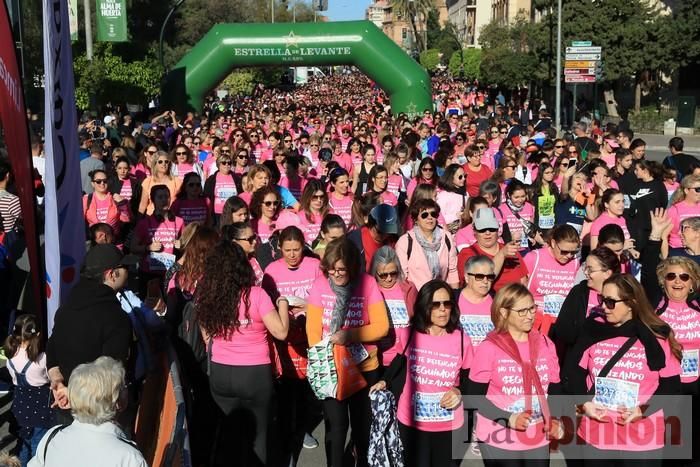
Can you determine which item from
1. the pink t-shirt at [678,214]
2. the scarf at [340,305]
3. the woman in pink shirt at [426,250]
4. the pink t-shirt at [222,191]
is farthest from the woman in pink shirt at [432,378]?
the pink t-shirt at [222,191]

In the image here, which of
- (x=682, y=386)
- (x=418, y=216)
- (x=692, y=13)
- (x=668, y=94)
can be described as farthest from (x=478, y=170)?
(x=668, y=94)

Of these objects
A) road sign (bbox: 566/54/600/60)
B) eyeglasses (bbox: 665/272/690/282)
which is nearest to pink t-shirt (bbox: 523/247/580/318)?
eyeglasses (bbox: 665/272/690/282)

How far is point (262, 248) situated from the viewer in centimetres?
695

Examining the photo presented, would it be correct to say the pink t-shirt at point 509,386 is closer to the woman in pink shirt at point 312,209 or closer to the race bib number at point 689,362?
the race bib number at point 689,362

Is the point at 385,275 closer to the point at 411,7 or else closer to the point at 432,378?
the point at 432,378

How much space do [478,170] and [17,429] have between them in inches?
280

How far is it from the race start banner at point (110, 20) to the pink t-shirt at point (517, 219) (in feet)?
57.0

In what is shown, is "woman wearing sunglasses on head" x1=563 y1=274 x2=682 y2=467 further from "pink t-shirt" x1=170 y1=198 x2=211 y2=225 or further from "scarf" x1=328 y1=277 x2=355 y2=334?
"pink t-shirt" x1=170 y1=198 x2=211 y2=225

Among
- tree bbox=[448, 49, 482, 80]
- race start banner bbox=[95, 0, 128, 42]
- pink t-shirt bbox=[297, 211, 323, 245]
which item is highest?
tree bbox=[448, 49, 482, 80]

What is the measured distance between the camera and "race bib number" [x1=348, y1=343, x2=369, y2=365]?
5.30 meters

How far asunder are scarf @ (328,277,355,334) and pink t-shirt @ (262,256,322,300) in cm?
65

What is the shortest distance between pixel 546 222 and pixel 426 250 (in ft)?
9.97

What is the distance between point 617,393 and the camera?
4590mm

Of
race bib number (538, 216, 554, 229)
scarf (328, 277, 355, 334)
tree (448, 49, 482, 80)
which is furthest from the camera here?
tree (448, 49, 482, 80)
